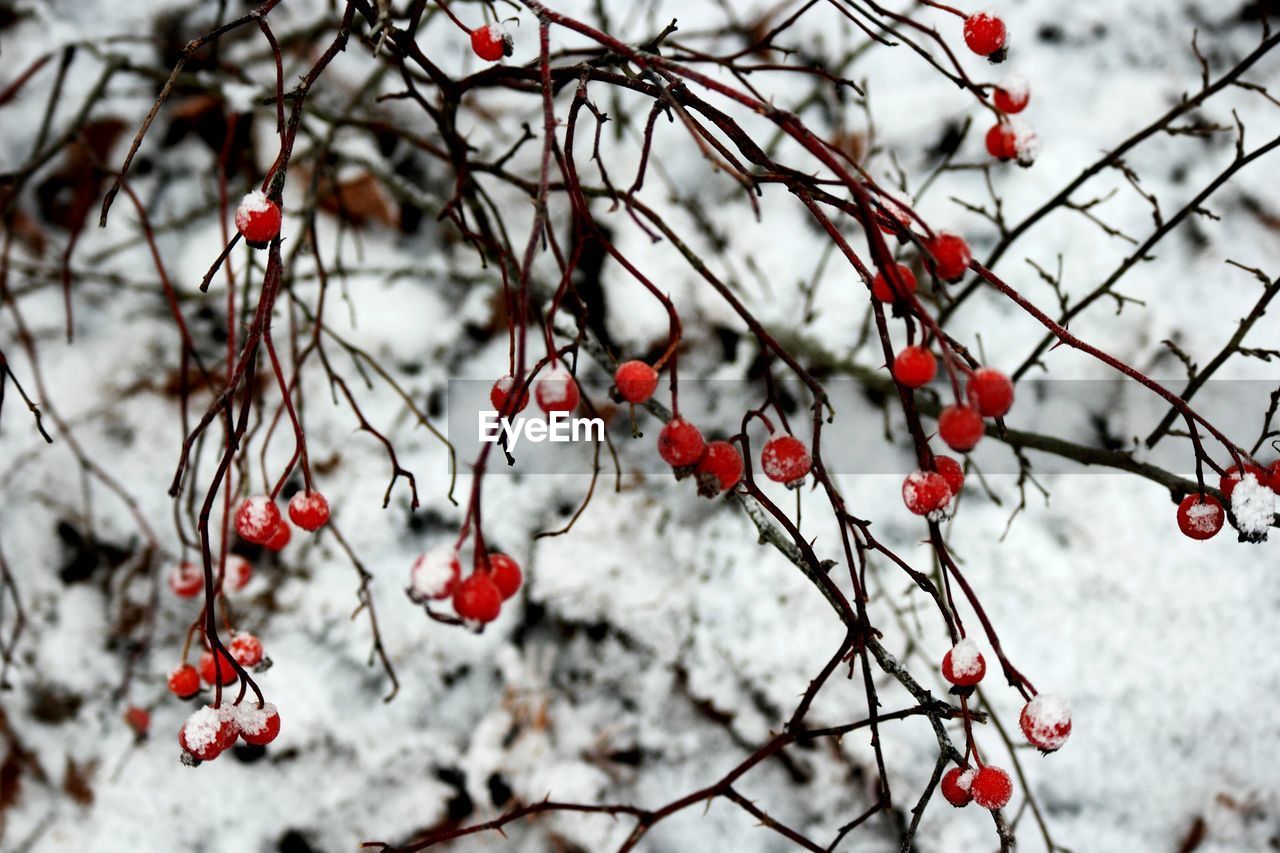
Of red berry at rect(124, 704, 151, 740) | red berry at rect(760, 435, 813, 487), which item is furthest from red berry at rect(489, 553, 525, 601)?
red berry at rect(124, 704, 151, 740)

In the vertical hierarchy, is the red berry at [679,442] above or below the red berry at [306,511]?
above

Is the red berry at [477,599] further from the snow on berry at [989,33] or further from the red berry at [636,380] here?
the snow on berry at [989,33]

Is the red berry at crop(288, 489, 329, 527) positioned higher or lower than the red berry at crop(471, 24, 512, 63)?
lower

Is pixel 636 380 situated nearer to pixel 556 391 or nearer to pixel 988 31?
pixel 556 391

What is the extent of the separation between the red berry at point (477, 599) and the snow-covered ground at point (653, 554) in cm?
123

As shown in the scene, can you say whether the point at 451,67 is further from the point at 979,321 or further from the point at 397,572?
the point at 979,321

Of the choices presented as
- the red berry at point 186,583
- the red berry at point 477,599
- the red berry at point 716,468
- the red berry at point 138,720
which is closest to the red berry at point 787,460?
the red berry at point 716,468

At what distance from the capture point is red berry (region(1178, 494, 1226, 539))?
103 centimetres

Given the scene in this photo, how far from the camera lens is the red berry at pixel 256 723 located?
102cm

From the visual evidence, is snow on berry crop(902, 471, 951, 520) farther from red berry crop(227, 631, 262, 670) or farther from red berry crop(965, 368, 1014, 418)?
red berry crop(227, 631, 262, 670)

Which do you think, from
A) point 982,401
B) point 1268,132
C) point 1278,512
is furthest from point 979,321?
point 982,401

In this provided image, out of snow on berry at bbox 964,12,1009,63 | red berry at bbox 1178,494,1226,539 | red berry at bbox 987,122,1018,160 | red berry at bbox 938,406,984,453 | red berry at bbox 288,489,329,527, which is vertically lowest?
red berry at bbox 938,406,984,453

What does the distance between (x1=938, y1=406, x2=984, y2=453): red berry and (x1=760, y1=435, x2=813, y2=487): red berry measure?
233 millimetres

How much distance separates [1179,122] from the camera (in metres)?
2.09
